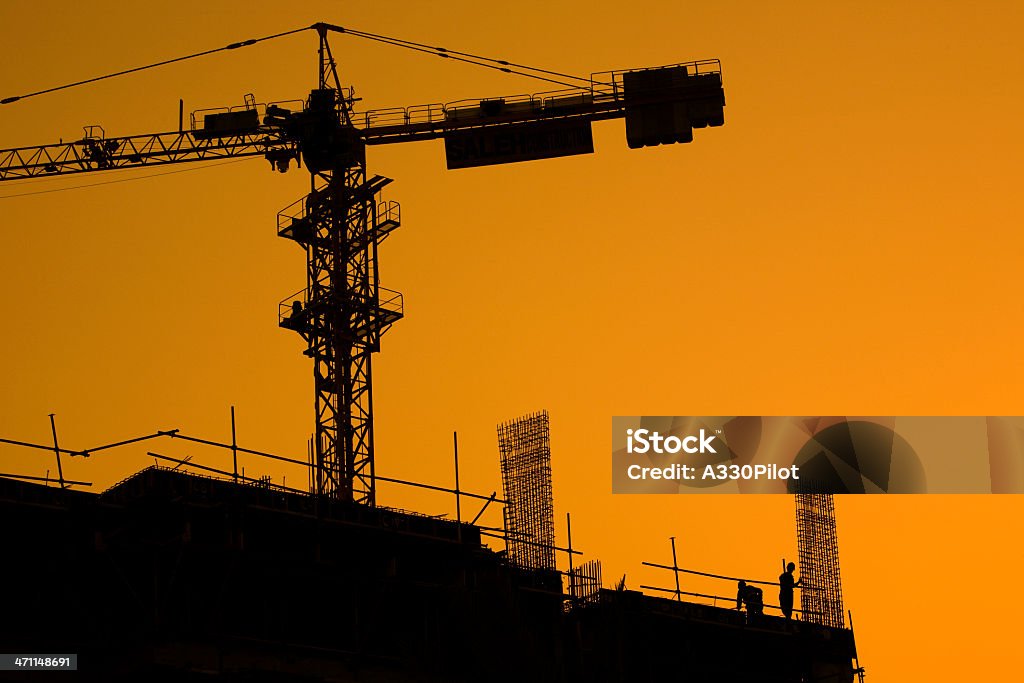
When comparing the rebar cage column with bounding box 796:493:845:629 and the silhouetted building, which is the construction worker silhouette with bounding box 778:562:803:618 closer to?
the silhouetted building

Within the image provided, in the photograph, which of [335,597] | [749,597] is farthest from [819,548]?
[335,597]

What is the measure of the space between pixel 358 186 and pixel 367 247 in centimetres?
346

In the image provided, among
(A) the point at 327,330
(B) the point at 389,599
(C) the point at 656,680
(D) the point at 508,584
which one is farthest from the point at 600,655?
(A) the point at 327,330

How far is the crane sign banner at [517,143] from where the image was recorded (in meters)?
86.0

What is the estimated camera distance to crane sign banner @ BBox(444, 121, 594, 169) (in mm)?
86000

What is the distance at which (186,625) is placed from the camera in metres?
52.2

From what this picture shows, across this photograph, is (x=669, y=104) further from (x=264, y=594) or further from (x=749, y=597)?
(x=264, y=594)

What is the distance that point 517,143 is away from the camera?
8606 cm

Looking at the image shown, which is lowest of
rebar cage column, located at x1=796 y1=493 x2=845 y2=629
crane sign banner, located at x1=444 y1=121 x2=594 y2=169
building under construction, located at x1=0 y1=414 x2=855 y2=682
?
building under construction, located at x1=0 y1=414 x2=855 y2=682

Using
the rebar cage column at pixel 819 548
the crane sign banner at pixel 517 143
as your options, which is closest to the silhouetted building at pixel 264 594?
the rebar cage column at pixel 819 548

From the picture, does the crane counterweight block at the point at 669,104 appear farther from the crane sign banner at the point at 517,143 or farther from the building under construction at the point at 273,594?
the building under construction at the point at 273,594

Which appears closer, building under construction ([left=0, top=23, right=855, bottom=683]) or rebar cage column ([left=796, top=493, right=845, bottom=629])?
building under construction ([left=0, top=23, right=855, bottom=683])

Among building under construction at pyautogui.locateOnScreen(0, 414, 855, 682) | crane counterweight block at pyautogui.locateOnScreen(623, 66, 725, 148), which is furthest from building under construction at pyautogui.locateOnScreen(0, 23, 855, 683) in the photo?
crane counterweight block at pyautogui.locateOnScreen(623, 66, 725, 148)

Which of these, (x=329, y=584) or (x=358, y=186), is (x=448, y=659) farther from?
(x=358, y=186)
